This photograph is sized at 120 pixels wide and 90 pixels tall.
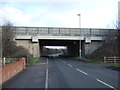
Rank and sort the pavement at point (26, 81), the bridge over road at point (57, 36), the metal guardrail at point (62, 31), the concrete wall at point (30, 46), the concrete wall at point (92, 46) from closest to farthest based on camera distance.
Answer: the pavement at point (26, 81) → the bridge over road at point (57, 36) → the concrete wall at point (30, 46) → the metal guardrail at point (62, 31) → the concrete wall at point (92, 46)

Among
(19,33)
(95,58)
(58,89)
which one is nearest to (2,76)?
(58,89)

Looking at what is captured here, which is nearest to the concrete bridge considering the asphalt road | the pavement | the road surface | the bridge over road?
the bridge over road

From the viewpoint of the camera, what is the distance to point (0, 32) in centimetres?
5066

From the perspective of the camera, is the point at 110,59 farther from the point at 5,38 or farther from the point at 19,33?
the point at 19,33

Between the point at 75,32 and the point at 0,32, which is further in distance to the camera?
the point at 75,32

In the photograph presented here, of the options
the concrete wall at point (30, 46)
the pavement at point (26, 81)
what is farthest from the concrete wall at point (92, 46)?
the pavement at point (26, 81)

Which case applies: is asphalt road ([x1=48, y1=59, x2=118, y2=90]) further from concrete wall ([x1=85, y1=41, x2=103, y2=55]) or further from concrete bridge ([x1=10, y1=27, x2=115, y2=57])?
concrete wall ([x1=85, y1=41, x2=103, y2=55])

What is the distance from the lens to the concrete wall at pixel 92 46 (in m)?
65.5

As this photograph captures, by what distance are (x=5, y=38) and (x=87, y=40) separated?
72.9 feet

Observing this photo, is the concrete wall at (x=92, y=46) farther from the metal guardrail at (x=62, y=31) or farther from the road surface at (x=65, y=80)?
the road surface at (x=65, y=80)

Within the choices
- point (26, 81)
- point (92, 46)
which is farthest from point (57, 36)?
point (26, 81)

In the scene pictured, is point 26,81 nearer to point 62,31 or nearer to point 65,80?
point 65,80

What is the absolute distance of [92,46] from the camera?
6662 centimetres

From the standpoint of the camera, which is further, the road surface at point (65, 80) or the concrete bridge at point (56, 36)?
the concrete bridge at point (56, 36)
